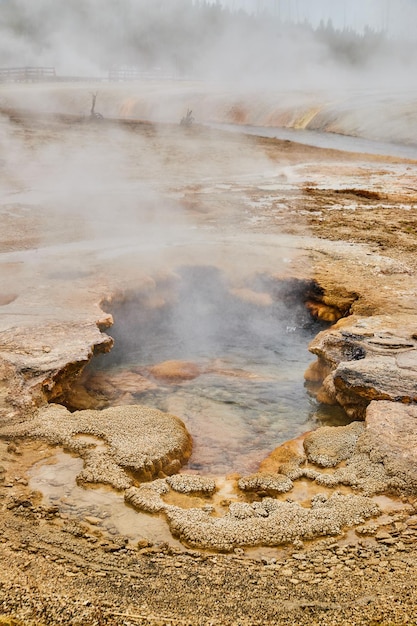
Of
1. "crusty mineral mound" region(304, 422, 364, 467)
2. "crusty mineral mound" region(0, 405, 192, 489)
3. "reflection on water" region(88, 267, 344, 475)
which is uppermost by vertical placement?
"crusty mineral mound" region(304, 422, 364, 467)

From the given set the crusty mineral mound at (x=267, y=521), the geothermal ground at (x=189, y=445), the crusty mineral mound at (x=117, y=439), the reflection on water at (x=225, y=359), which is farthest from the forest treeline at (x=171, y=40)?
the crusty mineral mound at (x=267, y=521)

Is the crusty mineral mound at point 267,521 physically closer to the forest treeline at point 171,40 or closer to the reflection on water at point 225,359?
the reflection on water at point 225,359

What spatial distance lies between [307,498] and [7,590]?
1.17 meters

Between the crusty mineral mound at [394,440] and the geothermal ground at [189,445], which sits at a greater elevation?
the crusty mineral mound at [394,440]

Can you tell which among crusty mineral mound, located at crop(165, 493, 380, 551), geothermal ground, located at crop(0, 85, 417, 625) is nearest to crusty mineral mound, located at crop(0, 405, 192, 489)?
geothermal ground, located at crop(0, 85, 417, 625)

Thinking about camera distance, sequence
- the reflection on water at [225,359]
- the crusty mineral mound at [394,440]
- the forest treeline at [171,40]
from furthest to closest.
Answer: the forest treeline at [171,40]
the reflection on water at [225,359]
the crusty mineral mound at [394,440]

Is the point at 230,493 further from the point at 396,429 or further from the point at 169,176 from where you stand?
the point at 169,176

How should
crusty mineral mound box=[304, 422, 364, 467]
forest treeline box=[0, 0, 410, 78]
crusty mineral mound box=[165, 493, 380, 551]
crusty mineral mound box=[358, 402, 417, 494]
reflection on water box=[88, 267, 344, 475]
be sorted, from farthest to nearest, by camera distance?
forest treeline box=[0, 0, 410, 78] → reflection on water box=[88, 267, 344, 475] → crusty mineral mound box=[304, 422, 364, 467] → crusty mineral mound box=[358, 402, 417, 494] → crusty mineral mound box=[165, 493, 380, 551]

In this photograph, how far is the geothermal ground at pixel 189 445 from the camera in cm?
207

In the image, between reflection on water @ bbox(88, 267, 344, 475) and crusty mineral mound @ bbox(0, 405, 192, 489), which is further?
reflection on water @ bbox(88, 267, 344, 475)

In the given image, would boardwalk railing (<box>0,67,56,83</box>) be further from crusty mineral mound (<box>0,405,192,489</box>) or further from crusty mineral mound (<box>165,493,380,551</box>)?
crusty mineral mound (<box>165,493,380,551</box>)

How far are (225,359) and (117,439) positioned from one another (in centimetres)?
166

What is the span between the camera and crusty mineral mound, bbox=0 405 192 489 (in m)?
2.73

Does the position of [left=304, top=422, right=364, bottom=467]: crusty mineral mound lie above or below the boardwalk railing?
above
